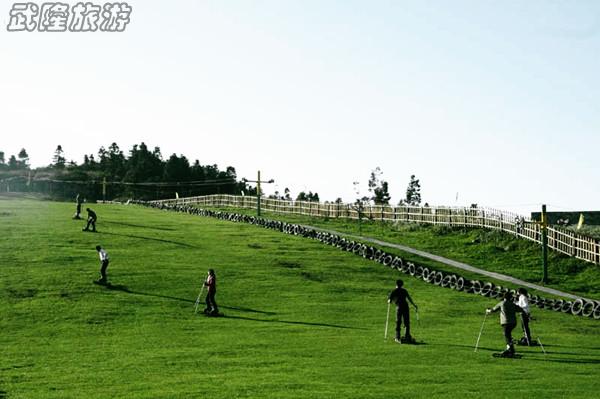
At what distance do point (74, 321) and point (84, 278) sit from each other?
10774 millimetres

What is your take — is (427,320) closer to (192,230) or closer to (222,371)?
(222,371)

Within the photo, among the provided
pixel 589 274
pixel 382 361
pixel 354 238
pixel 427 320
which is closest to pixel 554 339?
pixel 427 320

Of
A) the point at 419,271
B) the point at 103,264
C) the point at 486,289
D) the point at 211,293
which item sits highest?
the point at 103,264

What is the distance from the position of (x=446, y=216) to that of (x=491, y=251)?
1421cm

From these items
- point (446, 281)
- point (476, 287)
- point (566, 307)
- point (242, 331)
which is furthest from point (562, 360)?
point (446, 281)

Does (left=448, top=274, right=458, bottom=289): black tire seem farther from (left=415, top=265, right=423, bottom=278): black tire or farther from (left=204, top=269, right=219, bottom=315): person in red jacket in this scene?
(left=204, top=269, right=219, bottom=315): person in red jacket

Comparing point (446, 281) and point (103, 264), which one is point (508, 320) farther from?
point (103, 264)

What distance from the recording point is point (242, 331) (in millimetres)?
33812

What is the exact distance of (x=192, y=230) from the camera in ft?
246

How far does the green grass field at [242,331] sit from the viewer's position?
2300 centimetres

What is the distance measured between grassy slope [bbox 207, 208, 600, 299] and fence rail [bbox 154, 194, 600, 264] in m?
0.73

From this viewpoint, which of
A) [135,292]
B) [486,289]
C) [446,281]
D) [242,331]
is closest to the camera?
[242,331]

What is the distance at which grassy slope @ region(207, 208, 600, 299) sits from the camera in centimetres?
5759

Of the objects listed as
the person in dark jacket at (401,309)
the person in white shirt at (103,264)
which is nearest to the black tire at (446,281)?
the person in dark jacket at (401,309)
